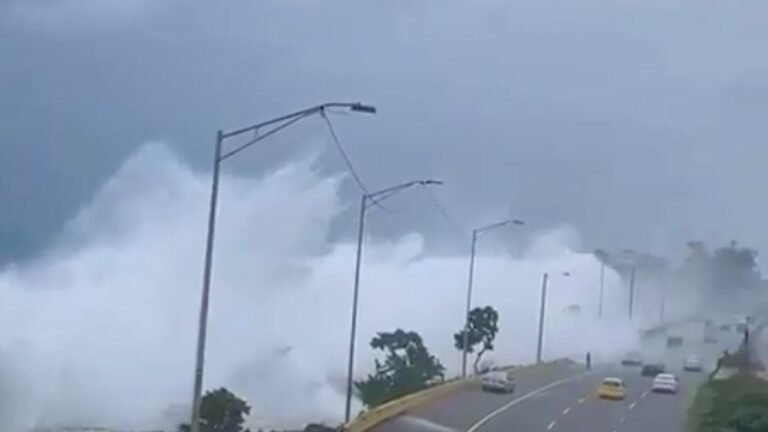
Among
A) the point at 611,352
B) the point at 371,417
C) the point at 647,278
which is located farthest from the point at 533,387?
the point at 647,278

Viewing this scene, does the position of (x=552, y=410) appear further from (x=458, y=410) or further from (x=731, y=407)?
(x=731, y=407)

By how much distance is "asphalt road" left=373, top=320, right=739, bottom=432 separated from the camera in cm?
5388

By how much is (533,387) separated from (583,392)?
137 inches

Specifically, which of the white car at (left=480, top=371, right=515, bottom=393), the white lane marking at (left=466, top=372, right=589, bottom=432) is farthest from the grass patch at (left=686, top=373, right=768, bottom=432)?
the white car at (left=480, top=371, right=515, bottom=393)

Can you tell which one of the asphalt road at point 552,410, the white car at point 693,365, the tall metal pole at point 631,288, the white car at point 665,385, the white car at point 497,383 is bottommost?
the asphalt road at point 552,410

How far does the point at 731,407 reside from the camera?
4703cm

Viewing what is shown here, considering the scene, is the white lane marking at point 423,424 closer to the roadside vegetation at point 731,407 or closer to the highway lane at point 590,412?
the highway lane at point 590,412

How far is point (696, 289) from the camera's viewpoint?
19250cm

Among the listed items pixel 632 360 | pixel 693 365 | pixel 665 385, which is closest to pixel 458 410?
pixel 665 385

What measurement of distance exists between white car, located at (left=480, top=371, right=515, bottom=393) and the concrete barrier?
2.56 ft

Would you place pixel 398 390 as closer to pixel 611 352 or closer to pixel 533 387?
pixel 533 387

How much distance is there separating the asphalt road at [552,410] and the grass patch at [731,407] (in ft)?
Result: 4.83

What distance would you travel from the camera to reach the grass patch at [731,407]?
42.1 meters

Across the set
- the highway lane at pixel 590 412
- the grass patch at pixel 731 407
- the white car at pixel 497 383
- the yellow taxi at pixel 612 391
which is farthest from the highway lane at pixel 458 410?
the grass patch at pixel 731 407
